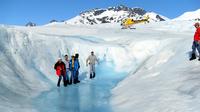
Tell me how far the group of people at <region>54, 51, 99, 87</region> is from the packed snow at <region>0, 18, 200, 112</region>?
669 millimetres

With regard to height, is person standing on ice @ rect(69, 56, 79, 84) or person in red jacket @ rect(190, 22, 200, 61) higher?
person in red jacket @ rect(190, 22, 200, 61)

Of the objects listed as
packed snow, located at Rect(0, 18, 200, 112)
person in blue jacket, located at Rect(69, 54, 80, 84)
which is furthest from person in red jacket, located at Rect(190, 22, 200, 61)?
person in blue jacket, located at Rect(69, 54, 80, 84)

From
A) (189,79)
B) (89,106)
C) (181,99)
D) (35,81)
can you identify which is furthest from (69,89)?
(181,99)

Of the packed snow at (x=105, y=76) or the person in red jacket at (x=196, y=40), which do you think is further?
the person in red jacket at (x=196, y=40)

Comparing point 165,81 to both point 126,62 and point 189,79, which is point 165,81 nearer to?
point 189,79

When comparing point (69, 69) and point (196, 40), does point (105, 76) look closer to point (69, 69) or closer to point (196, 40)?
point (69, 69)

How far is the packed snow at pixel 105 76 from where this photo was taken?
61.7ft

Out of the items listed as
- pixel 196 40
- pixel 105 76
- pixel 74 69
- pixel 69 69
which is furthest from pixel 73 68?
pixel 196 40

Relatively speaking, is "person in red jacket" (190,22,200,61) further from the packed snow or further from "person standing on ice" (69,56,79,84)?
"person standing on ice" (69,56,79,84)

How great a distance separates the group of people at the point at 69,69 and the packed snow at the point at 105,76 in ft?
2.20

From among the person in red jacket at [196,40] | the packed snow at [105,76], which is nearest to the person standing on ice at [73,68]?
the packed snow at [105,76]

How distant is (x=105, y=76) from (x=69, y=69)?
11.3 feet

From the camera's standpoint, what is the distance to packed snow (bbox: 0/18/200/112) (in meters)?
18.8

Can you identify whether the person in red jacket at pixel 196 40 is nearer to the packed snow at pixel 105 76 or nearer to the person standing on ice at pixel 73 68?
the packed snow at pixel 105 76
